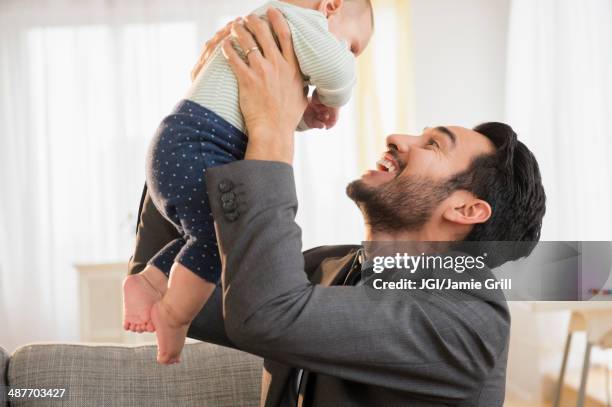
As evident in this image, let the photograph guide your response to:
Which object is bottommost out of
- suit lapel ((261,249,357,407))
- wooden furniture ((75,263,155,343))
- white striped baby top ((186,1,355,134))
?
wooden furniture ((75,263,155,343))

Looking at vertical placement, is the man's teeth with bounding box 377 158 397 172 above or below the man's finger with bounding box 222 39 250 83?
below

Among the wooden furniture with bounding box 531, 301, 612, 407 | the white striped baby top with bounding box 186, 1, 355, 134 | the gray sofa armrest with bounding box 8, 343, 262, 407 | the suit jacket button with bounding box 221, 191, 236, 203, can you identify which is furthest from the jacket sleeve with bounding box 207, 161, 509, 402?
the wooden furniture with bounding box 531, 301, 612, 407

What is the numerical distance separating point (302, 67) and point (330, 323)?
0.42 metres

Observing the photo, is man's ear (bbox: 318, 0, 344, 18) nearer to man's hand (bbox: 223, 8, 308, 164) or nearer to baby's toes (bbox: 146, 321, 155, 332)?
man's hand (bbox: 223, 8, 308, 164)

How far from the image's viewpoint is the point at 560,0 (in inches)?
146

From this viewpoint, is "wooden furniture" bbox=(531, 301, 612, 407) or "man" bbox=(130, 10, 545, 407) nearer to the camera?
"man" bbox=(130, 10, 545, 407)

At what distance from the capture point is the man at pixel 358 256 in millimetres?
1086

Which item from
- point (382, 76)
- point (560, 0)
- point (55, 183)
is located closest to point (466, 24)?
point (382, 76)

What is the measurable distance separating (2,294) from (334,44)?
167 inches

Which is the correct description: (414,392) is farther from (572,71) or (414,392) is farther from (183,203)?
(572,71)

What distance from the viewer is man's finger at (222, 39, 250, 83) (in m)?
1.16

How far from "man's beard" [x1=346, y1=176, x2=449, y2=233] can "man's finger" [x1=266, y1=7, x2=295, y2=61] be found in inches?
16.3

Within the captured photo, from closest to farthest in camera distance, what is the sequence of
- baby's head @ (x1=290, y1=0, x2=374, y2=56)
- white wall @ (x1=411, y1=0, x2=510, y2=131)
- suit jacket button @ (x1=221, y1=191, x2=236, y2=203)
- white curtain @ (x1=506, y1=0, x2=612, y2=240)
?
1. suit jacket button @ (x1=221, y1=191, x2=236, y2=203)
2. baby's head @ (x1=290, y1=0, x2=374, y2=56)
3. white curtain @ (x1=506, y1=0, x2=612, y2=240)
4. white wall @ (x1=411, y1=0, x2=510, y2=131)

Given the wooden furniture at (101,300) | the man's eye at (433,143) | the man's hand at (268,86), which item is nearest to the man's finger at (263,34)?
the man's hand at (268,86)
